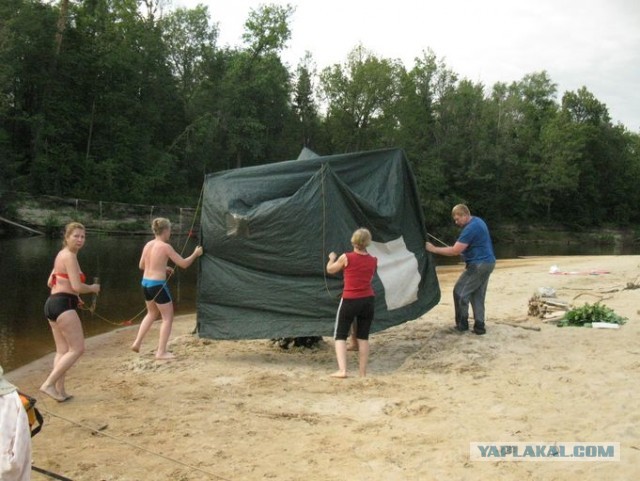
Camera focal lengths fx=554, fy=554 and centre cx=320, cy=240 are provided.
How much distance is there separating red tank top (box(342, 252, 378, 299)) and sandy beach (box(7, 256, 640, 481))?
1.02 meters

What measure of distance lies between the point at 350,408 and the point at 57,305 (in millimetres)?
3158

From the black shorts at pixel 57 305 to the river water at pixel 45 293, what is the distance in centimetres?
338

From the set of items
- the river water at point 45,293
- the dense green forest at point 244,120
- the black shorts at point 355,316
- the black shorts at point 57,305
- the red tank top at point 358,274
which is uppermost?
the dense green forest at point 244,120

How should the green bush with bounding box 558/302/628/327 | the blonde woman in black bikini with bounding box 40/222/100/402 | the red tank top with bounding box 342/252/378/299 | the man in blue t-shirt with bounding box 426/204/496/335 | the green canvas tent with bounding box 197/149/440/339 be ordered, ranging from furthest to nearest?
the green bush with bounding box 558/302/628/327
the man in blue t-shirt with bounding box 426/204/496/335
the green canvas tent with bounding box 197/149/440/339
the red tank top with bounding box 342/252/378/299
the blonde woman in black bikini with bounding box 40/222/100/402

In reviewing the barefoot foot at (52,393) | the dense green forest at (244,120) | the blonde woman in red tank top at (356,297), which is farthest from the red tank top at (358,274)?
the dense green forest at (244,120)

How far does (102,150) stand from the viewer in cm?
4244

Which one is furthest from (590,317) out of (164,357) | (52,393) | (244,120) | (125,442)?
(244,120)

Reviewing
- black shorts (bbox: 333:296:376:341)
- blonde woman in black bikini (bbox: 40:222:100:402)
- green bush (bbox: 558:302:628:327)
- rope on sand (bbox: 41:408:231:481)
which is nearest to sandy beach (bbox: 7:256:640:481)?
rope on sand (bbox: 41:408:231:481)

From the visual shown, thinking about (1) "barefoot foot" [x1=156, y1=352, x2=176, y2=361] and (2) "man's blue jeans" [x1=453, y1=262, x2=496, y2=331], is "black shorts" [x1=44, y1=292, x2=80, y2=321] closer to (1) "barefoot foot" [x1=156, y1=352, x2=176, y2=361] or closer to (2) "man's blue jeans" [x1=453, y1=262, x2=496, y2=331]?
(1) "barefoot foot" [x1=156, y1=352, x2=176, y2=361]

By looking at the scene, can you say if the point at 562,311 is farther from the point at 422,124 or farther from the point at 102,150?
the point at 422,124

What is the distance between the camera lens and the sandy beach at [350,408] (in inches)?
170

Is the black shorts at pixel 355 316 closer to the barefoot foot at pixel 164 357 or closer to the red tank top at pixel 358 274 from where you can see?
the red tank top at pixel 358 274

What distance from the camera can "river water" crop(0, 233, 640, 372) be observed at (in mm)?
9812

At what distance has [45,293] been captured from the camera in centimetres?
1416
